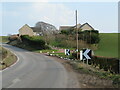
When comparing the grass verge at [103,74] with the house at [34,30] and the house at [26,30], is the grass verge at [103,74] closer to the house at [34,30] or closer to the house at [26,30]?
the house at [34,30]

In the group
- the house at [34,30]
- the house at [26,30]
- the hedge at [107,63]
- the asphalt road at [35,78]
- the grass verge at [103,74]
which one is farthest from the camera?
the house at [26,30]

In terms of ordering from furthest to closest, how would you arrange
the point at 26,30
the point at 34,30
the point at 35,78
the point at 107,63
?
the point at 34,30 → the point at 26,30 → the point at 107,63 → the point at 35,78

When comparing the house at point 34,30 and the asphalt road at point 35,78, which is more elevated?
the house at point 34,30

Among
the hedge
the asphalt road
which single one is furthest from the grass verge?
the asphalt road

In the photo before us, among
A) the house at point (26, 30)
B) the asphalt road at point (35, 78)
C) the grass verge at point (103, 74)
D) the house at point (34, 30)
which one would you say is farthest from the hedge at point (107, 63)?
the house at point (26, 30)

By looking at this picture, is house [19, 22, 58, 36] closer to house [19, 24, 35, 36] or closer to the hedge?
house [19, 24, 35, 36]

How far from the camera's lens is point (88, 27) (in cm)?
12362

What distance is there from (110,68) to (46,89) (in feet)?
44.7

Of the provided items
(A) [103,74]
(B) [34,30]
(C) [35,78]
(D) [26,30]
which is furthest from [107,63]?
(B) [34,30]

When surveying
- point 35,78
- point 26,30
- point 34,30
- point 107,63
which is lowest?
point 35,78

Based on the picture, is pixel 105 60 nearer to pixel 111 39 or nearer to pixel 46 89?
pixel 46 89

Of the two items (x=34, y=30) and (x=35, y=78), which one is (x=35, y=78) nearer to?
(x=35, y=78)

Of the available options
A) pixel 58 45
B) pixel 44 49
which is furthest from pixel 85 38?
pixel 44 49

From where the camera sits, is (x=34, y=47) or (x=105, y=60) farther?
(x=34, y=47)
